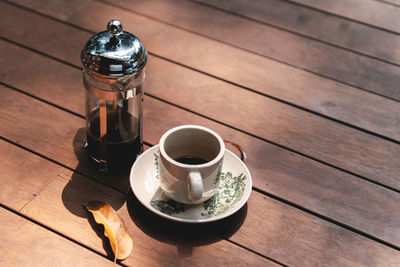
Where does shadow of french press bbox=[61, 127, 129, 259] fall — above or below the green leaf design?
below

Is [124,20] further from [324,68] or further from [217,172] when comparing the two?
[217,172]

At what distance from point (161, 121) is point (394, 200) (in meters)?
0.45

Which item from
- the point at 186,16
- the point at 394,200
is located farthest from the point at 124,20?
the point at 394,200

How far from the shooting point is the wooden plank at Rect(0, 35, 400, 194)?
94cm

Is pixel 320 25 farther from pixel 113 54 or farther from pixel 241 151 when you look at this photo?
pixel 113 54

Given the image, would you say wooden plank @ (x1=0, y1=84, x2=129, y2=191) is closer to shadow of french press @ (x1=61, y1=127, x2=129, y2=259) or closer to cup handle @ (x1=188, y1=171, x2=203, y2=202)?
shadow of french press @ (x1=61, y1=127, x2=129, y2=259)

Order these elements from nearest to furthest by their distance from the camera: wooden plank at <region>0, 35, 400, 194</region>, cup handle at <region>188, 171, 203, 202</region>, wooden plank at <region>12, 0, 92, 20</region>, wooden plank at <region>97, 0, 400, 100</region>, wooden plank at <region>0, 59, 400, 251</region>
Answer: cup handle at <region>188, 171, 203, 202</region>, wooden plank at <region>0, 59, 400, 251</region>, wooden plank at <region>0, 35, 400, 194</region>, wooden plank at <region>97, 0, 400, 100</region>, wooden plank at <region>12, 0, 92, 20</region>

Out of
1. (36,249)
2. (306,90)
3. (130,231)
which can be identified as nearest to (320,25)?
(306,90)

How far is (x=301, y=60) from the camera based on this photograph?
3.89 feet

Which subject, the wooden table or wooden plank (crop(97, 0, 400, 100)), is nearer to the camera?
the wooden table

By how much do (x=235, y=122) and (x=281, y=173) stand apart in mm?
157

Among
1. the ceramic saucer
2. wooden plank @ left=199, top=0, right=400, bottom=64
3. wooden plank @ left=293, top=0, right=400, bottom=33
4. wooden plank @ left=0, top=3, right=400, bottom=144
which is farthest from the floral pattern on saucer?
wooden plank @ left=293, top=0, right=400, bottom=33

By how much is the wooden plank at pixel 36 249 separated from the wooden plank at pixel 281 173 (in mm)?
138

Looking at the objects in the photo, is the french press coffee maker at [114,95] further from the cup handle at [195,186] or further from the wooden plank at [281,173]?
the cup handle at [195,186]
